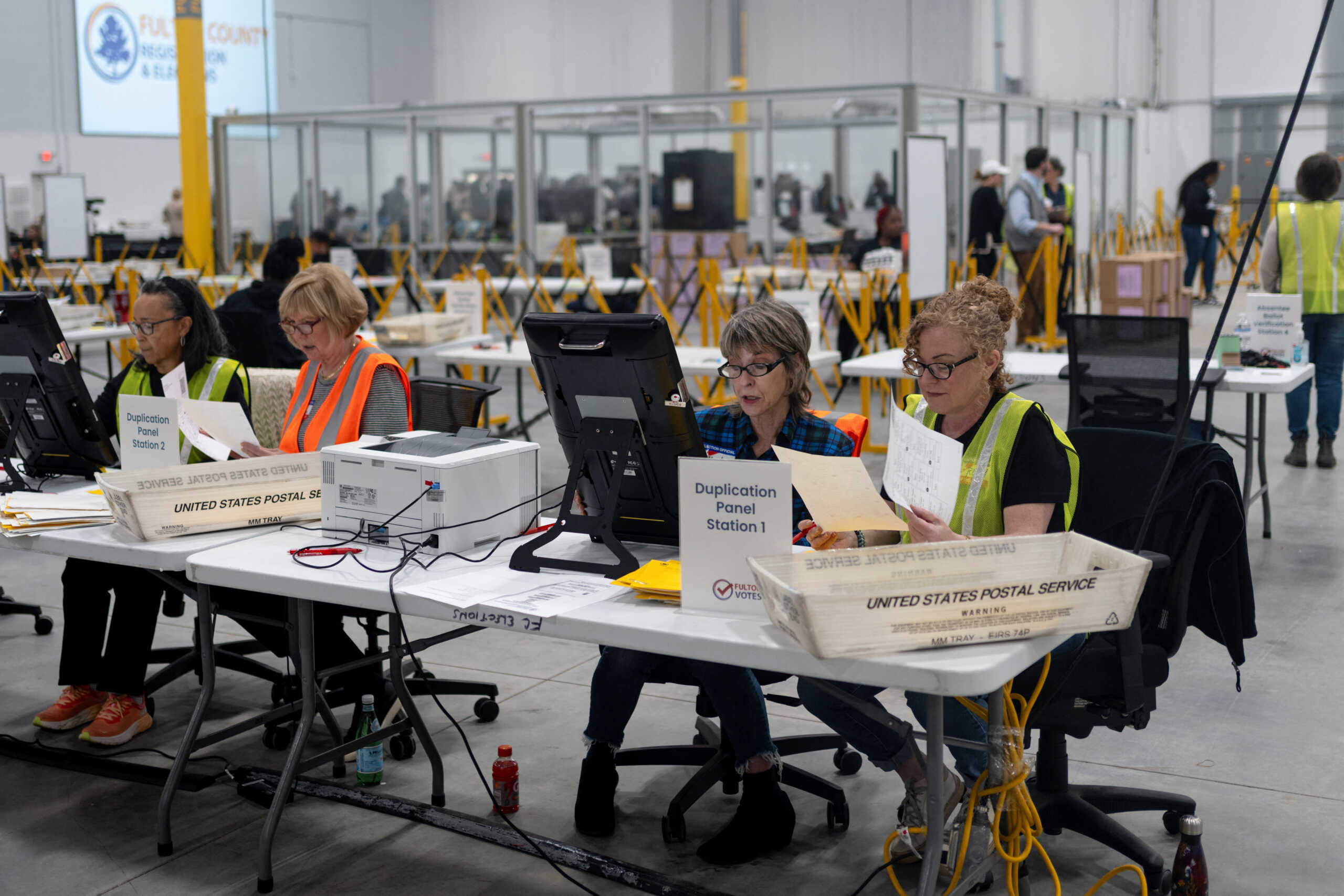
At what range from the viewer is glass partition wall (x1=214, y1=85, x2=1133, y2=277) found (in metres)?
10.7

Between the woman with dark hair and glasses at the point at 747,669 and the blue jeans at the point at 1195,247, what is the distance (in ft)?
39.0

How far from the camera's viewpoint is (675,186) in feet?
34.3

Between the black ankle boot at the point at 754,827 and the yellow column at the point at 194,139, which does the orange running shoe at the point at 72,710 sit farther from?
the yellow column at the point at 194,139

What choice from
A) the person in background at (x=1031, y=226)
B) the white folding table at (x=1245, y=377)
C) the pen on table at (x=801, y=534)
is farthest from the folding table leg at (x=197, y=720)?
the person in background at (x=1031, y=226)

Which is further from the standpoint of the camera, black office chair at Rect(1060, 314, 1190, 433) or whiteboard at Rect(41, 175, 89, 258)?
whiteboard at Rect(41, 175, 89, 258)

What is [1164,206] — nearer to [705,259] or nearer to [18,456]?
[705,259]

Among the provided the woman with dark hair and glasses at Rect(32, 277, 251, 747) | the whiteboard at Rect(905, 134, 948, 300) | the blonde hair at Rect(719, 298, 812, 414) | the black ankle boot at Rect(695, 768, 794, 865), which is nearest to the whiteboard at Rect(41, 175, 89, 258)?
the whiteboard at Rect(905, 134, 948, 300)

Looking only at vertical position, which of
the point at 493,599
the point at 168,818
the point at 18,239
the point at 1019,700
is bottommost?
the point at 168,818

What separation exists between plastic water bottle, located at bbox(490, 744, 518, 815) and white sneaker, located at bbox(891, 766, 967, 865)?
800mm

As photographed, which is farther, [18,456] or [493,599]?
[18,456]

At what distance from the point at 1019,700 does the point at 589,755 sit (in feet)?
3.02

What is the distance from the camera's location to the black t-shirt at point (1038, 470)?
225 centimetres

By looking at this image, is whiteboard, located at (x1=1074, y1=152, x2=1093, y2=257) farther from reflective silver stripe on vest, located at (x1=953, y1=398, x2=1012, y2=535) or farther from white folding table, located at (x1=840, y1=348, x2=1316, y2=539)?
reflective silver stripe on vest, located at (x1=953, y1=398, x2=1012, y2=535)

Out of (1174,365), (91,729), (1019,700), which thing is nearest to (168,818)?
(91,729)
